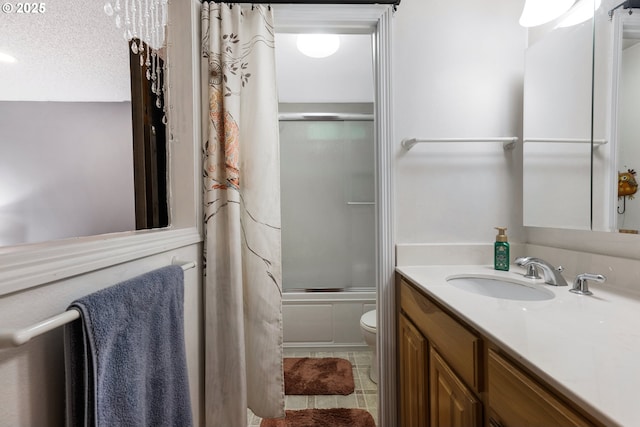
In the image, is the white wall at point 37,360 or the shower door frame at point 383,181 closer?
the white wall at point 37,360

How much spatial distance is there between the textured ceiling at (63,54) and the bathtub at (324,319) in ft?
6.11

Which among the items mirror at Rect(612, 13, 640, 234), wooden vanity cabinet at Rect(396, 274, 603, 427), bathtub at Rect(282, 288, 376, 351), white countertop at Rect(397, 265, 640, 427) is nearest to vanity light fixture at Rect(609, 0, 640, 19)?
mirror at Rect(612, 13, 640, 234)

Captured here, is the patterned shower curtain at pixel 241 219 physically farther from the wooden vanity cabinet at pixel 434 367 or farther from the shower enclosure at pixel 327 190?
the shower enclosure at pixel 327 190

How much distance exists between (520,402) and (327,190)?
218cm

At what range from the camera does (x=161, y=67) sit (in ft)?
4.00

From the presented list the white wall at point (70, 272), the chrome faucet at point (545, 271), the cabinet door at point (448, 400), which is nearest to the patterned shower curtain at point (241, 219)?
the white wall at point (70, 272)

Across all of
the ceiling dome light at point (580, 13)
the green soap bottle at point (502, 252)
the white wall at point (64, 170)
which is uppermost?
the ceiling dome light at point (580, 13)

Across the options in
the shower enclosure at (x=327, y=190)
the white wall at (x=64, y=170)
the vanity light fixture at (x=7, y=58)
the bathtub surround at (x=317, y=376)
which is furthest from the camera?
the shower enclosure at (x=327, y=190)

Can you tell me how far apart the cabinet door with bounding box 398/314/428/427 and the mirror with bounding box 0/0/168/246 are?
1240mm

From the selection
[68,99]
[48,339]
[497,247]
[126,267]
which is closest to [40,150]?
[68,99]

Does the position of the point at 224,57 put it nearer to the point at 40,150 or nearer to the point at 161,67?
the point at 161,67

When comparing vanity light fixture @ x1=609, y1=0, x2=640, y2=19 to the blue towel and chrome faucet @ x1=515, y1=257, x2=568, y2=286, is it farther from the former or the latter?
the blue towel

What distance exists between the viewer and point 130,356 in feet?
1.99

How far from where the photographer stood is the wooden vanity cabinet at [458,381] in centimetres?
51
